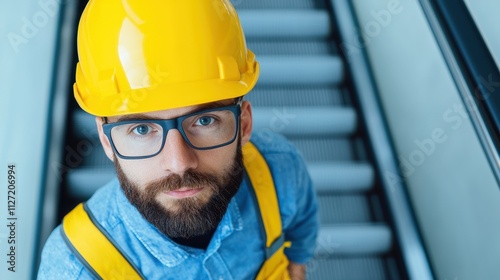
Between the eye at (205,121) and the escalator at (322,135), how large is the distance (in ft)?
4.59

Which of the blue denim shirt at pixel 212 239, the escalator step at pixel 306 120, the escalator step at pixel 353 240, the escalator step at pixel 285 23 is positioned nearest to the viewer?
the blue denim shirt at pixel 212 239

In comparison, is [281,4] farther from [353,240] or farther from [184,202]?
[184,202]

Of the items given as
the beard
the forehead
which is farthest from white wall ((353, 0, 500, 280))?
the forehead

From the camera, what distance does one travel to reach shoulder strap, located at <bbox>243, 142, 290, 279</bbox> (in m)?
1.59

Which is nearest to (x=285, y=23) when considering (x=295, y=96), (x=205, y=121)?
(x=295, y=96)

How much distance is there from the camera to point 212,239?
1494mm

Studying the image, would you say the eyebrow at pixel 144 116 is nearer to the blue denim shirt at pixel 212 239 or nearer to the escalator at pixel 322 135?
the blue denim shirt at pixel 212 239

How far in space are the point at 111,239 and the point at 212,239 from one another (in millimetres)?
315

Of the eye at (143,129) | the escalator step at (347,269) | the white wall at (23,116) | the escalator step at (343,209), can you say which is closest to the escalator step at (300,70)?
the escalator step at (343,209)

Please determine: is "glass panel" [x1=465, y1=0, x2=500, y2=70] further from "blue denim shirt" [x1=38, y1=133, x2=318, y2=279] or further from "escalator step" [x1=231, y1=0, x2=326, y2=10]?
"escalator step" [x1=231, y1=0, x2=326, y2=10]

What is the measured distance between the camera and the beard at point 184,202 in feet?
4.31

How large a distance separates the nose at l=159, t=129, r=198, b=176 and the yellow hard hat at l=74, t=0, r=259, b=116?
0.09 m

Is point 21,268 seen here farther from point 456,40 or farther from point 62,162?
point 456,40

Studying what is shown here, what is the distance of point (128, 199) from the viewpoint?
4.49 ft
